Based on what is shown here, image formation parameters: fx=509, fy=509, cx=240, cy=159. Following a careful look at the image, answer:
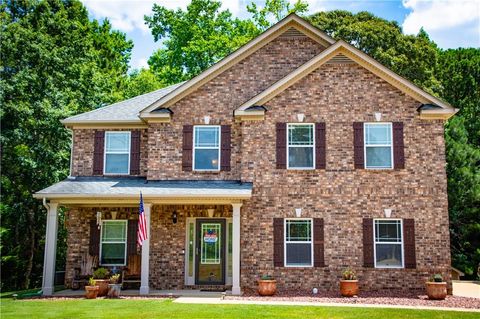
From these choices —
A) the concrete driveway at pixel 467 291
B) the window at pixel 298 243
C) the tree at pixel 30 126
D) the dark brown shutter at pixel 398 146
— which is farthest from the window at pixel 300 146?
the tree at pixel 30 126

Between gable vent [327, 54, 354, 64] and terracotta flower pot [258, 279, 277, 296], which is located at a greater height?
gable vent [327, 54, 354, 64]

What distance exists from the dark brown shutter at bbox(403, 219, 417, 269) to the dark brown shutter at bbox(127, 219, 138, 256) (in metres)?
8.97

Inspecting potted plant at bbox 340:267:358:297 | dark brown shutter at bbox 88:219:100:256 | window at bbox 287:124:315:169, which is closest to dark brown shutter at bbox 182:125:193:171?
window at bbox 287:124:315:169

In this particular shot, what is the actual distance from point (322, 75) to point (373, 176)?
377 cm

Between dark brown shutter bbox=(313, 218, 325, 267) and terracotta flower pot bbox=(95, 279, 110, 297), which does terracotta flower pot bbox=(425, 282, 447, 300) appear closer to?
dark brown shutter bbox=(313, 218, 325, 267)

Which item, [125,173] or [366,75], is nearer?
[366,75]

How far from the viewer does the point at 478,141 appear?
30.2 meters

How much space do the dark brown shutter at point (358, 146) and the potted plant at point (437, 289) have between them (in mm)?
4103

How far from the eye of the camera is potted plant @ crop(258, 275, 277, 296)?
50.2 ft

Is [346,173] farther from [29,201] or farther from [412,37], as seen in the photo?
[412,37]

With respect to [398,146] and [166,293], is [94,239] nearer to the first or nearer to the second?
[166,293]

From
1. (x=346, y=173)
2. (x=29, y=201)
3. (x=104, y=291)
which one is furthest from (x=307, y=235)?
(x=29, y=201)

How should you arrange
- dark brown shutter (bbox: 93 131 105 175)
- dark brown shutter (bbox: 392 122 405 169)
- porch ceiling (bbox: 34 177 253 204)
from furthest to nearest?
dark brown shutter (bbox: 93 131 105 175)
dark brown shutter (bbox: 392 122 405 169)
porch ceiling (bbox: 34 177 253 204)

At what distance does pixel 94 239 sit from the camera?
699 inches
